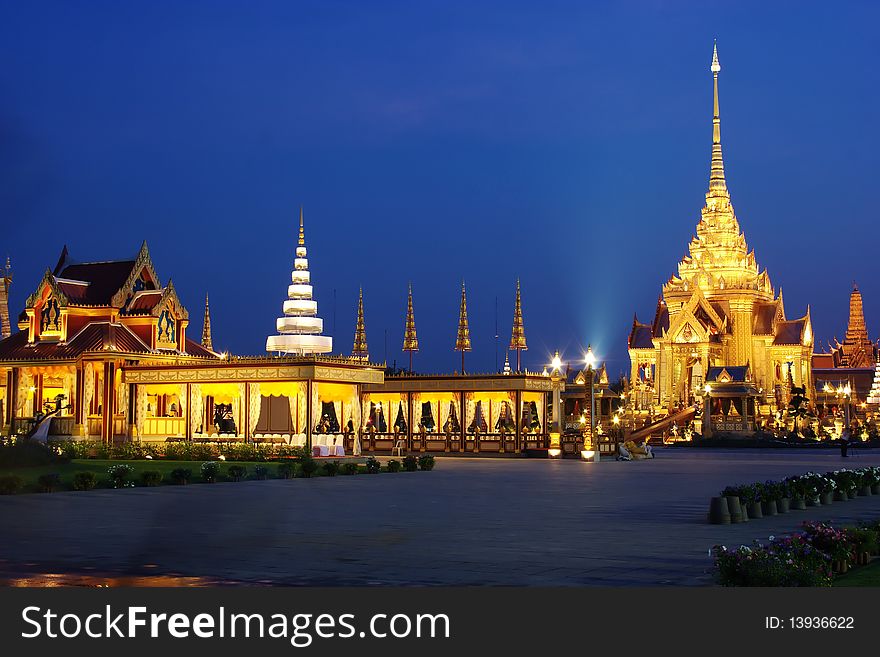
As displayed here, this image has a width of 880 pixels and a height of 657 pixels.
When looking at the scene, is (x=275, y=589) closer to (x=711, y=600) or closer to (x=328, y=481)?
(x=711, y=600)

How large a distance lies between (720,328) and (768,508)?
86.6 meters

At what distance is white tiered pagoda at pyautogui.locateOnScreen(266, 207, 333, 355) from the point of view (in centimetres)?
6066

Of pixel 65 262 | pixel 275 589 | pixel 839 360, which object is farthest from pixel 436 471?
pixel 839 360

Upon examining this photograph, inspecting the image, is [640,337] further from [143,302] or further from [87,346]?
[87,346]

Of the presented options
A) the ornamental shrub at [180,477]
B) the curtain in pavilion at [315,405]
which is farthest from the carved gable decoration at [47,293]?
the ornamental shrub at [180,477]

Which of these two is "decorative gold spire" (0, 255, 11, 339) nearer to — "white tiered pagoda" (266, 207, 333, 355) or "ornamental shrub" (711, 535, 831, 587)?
"white tiered pagoda" (266, 207, 333, 355)

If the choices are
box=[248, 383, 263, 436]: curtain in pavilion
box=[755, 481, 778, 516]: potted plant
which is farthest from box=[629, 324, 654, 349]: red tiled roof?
box=[755, 481, 778, 516]: potted plant

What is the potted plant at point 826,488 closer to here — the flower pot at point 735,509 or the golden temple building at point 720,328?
the flower pot at point 735,509

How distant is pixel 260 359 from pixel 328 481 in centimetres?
2149

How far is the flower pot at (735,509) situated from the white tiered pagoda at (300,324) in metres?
42.6

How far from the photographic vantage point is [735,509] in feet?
60.2

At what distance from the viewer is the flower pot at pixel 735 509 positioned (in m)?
18.3

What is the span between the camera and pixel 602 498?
2373 centimetres

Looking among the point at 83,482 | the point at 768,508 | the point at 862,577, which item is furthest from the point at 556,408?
the point at 862,577
